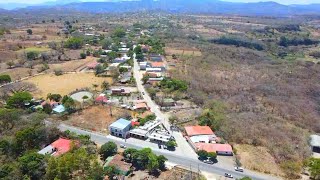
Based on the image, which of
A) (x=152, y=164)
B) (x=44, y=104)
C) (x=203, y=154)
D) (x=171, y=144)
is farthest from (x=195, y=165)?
(x=44, y=104)

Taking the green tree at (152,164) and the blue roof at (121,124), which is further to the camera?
the blue roof at (121,124)

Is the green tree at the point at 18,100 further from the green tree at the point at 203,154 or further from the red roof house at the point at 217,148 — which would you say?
the green tree at the point at 203,154

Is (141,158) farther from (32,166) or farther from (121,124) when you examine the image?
(32,166)

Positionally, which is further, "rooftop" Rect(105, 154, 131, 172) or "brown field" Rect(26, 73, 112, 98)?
"brown field" Rect(26, 73, 112, 98)

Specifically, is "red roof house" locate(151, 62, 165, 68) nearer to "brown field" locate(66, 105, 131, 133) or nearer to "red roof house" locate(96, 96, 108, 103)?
"red roof house" locate(96, 96, 108, 103)

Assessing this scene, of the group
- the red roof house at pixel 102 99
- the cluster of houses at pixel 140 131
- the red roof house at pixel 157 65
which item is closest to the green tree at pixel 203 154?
the cluster of houses at pixel 140 131

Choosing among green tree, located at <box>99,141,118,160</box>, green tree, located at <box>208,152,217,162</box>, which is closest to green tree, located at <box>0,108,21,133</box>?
green tree, located at <box>99,141,118,160</box>
